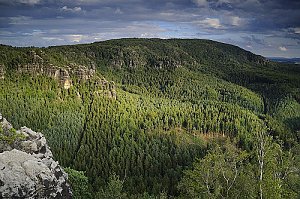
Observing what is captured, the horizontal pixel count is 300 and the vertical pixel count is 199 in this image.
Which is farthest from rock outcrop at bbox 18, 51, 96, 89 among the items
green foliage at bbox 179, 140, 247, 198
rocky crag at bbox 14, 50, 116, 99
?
green foliage at bbox 179, 140, 247, 198

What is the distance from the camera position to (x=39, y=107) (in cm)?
14450

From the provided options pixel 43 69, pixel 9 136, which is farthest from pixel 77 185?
pixel 43 69

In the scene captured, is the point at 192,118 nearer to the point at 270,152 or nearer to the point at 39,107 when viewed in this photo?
the point at 39,107

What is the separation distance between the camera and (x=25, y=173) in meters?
31.1

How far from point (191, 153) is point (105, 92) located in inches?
2564

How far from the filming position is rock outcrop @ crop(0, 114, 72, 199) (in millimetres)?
29562

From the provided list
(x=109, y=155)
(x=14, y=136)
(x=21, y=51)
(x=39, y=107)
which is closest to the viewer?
(x=14, y=136)

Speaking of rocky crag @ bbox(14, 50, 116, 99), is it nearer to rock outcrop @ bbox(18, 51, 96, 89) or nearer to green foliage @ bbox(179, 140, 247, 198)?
rock outcrop @ bbox(18, 51, 96, 89)

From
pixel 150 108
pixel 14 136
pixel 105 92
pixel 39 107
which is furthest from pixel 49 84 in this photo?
pixel 14 136

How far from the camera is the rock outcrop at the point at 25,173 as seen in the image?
2956 cm

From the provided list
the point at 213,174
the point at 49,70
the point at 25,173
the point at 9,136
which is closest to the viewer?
the point at 25,173

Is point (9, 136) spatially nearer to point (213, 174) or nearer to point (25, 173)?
point (25, 173)

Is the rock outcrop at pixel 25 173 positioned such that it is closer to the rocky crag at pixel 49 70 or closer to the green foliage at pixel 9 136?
the green foliage at pixel 9 136

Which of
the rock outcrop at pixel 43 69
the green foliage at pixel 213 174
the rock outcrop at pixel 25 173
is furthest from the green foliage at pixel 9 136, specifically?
the rock outcrop at pixel 43 69
